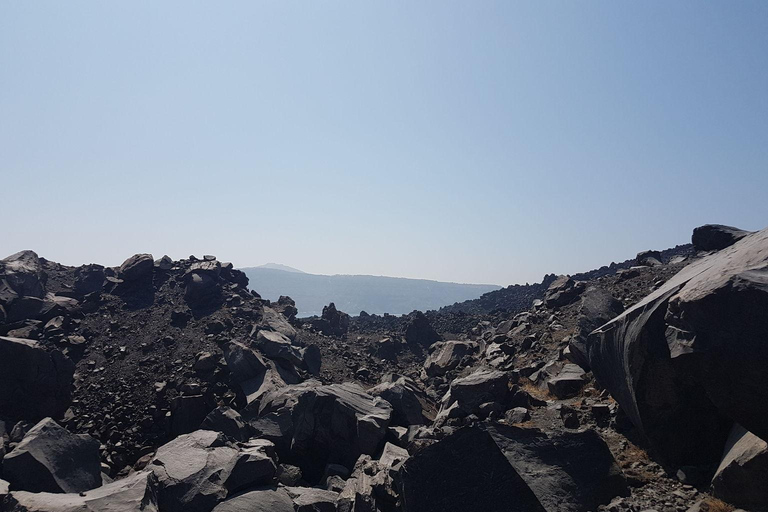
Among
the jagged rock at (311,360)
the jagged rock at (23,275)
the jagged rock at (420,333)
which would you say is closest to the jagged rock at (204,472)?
the jagged rock at (311,360)

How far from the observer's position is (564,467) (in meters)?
9.82

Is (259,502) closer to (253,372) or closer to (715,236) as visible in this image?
(253,372)

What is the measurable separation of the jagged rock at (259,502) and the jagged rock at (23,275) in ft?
96.3

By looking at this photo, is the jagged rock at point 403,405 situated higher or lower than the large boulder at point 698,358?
lower

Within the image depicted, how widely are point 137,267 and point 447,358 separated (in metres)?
28.9

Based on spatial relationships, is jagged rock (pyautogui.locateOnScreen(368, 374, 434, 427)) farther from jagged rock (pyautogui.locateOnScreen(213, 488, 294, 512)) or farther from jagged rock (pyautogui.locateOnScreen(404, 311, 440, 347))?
jagged rock (pyautogui.locateOnScreen(404, 311, 440, 347))

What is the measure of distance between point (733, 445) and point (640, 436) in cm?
280

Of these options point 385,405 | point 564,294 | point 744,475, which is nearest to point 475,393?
point 385,405

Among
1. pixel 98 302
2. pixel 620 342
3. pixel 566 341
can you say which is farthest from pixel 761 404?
pixel 98 302

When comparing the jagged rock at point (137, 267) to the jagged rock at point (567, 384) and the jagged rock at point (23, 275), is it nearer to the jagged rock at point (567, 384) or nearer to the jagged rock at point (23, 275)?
the jagged rock at point (23, 275)

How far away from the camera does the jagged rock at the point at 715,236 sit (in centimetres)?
2693

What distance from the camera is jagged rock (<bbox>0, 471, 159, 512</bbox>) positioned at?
12.0 metres

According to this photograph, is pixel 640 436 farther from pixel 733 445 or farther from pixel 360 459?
pixel 360 459

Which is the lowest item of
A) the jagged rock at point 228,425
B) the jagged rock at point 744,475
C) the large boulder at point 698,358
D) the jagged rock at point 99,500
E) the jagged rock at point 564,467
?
the jagged rock at point 99,500
